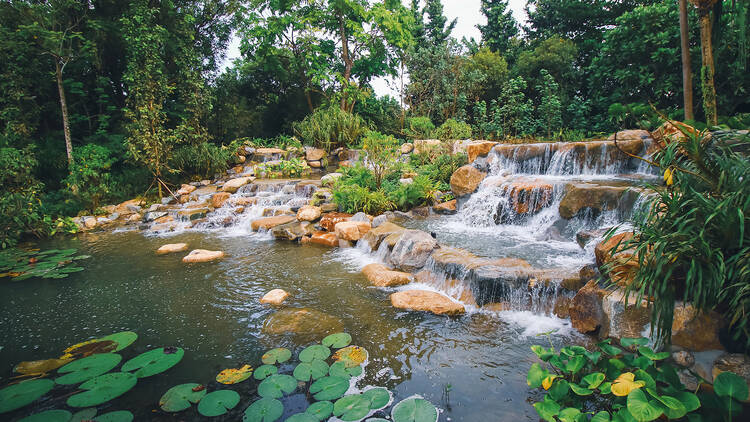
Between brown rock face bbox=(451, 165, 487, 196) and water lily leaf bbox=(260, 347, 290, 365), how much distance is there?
19.5 ft

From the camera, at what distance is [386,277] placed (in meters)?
4.14

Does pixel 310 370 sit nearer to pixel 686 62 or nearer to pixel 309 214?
pixel 309 214

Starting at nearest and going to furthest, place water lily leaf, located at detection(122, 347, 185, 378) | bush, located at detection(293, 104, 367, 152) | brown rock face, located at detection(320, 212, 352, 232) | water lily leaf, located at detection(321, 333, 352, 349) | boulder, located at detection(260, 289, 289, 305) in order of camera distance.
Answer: water lily leaf, located at detection(122, 347, 185, 378) < water lily leaf, located at detection(321, 333, 352, 349) < boulder, located at detection(260, 289, 289, 305) < brown rock face, located at detection(320, 212, 352, 232) < bush, located at detection(293, 104, 367, 152)

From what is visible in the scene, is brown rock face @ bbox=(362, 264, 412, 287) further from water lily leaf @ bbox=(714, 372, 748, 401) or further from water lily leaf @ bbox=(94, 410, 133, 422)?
water lily leaf @ bbox=(714, 372, 748, 401)

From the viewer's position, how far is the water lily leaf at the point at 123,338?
282 centimetres

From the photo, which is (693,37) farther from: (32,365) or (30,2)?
(30,2)

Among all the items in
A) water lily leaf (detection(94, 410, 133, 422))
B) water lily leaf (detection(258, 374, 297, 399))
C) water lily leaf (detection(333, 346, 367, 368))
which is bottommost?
water lily leaf (detection(333, 346, 367, 368))

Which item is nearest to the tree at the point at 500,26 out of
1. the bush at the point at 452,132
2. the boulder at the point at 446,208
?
the bush at the point at 452,132

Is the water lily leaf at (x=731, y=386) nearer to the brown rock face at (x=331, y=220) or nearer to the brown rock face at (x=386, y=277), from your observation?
the brown rock face at (x=386, y=277)

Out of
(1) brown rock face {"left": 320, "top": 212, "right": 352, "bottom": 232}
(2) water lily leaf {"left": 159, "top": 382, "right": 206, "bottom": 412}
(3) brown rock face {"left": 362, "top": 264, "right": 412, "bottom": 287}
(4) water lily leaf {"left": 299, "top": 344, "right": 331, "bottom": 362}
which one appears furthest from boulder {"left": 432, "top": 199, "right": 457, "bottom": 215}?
(2) water lily leaf {"left": 159, "top": 382, "right": 206, "bottom": 412}

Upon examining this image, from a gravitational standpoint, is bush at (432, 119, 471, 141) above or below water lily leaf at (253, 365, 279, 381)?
above

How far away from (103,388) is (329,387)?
152 cm

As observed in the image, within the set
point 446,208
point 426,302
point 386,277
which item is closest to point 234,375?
point 426,302

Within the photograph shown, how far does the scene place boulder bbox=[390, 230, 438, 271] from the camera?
4.47m
